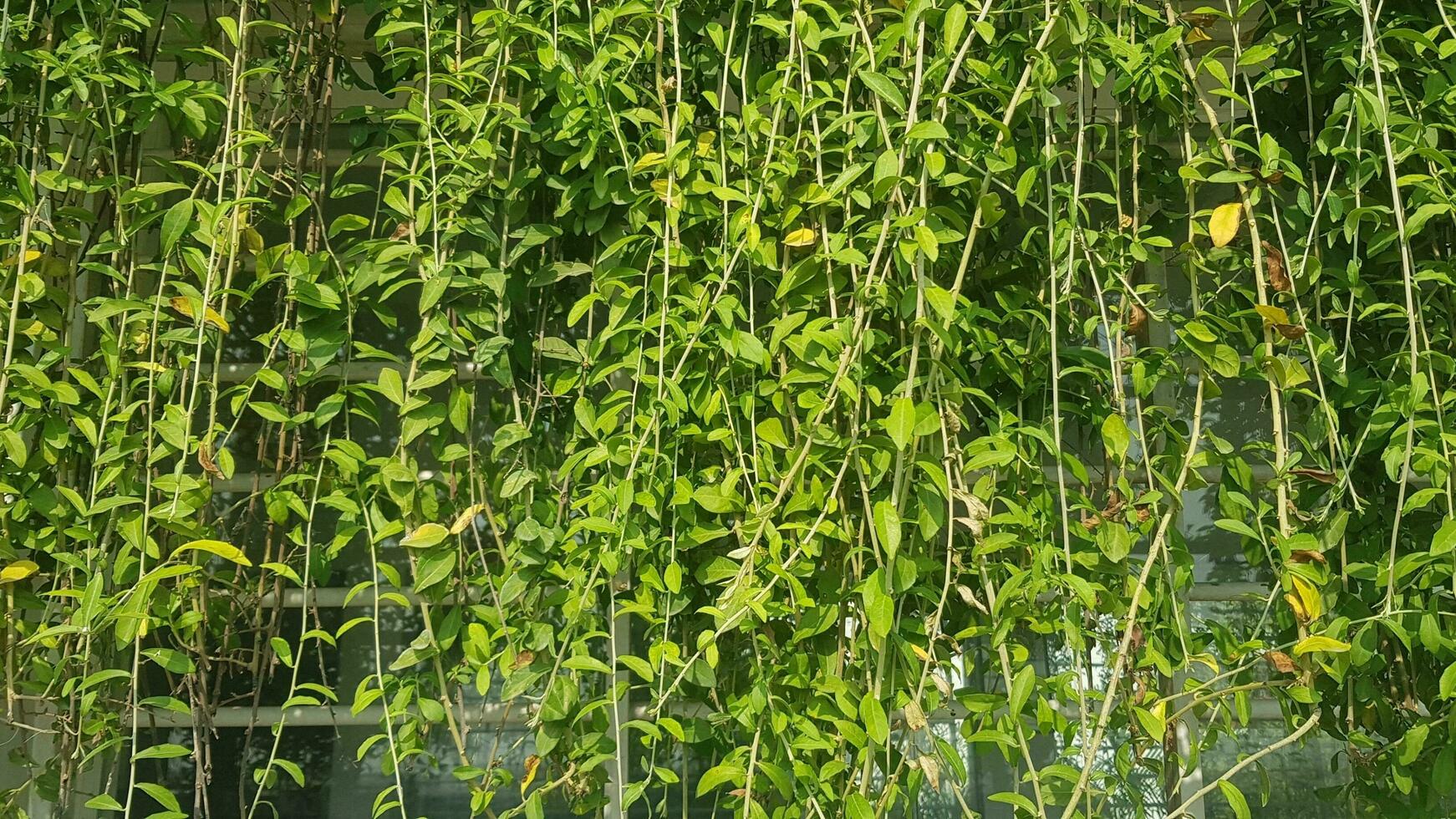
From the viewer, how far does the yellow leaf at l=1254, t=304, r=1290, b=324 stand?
1.59 metres

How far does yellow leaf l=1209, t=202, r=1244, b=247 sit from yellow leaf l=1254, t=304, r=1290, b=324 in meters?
0.10

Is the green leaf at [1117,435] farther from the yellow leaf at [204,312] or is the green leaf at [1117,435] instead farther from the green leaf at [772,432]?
the yellow leaf at [204,312]

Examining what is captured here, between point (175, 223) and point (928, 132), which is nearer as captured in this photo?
point (928, 132)

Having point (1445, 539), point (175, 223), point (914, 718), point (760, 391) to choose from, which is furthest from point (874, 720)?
point (175, 223)

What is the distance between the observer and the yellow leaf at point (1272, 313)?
159 cm

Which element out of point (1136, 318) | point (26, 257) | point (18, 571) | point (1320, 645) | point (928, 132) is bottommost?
point (18, 571)

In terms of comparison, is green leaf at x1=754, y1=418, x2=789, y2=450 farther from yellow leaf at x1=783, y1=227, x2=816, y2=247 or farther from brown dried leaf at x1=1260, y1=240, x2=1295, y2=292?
brown dried leaf at x1=1260, y1=240, x2=1295, y2=292

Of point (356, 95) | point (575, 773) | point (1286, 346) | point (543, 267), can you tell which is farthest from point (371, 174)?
point (1286, 346)

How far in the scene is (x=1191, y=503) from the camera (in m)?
2.16

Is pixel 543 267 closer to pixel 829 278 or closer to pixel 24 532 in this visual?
pixel 829 278

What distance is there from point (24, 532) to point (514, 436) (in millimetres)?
702

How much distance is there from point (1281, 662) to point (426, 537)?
→ 1.16 m

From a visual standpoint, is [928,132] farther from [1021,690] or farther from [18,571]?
[18,571]

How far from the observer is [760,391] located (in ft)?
5.01
